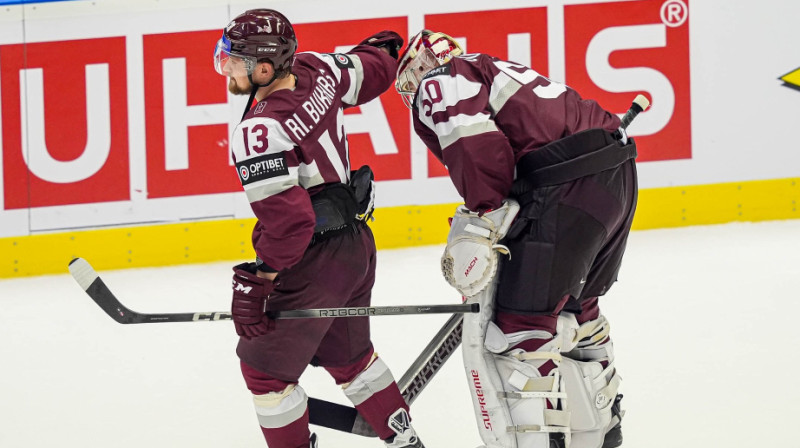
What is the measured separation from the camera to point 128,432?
3035mm

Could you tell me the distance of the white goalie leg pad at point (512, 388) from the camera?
2324 mm

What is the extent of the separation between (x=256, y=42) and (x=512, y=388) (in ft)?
3.33

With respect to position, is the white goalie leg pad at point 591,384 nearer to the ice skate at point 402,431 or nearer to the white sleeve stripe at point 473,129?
the ice skate at point 402,431

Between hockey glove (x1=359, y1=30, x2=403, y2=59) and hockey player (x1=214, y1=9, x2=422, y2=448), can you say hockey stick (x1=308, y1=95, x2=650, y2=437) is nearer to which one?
hockey player (x1=214, y1=9, x2=422, y2=448)

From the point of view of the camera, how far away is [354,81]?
8.71 feet

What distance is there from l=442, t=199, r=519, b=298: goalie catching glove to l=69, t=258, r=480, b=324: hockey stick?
4.0 inches

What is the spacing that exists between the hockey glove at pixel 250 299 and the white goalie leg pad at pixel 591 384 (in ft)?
2.49

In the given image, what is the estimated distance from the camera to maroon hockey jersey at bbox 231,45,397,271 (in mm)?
2264

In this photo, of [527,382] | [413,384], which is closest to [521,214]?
[527,382]

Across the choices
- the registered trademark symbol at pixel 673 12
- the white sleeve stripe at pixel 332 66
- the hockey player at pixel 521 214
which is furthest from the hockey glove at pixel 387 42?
the registered trademark symbol at pixel 673 12

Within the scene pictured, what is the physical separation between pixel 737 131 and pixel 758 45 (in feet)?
1.50

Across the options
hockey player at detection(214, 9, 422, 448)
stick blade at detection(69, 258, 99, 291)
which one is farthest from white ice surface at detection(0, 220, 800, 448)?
stick blade at detection(69, 258, 99, 291)

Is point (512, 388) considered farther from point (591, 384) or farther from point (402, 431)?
point (402, 431)

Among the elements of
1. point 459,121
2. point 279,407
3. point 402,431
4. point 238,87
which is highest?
point 238,87
